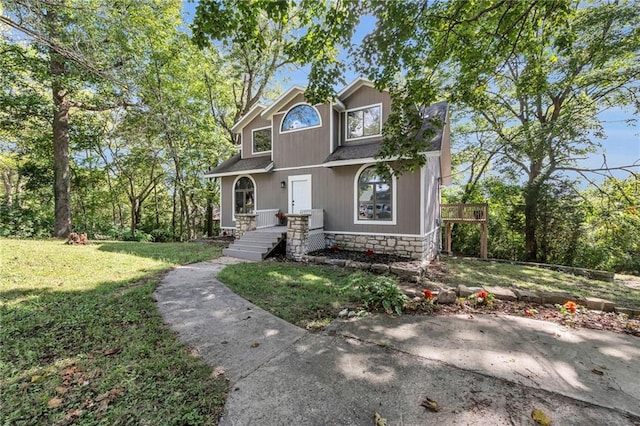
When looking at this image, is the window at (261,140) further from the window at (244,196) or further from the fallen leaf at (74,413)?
the fallen leaf at (74,413)

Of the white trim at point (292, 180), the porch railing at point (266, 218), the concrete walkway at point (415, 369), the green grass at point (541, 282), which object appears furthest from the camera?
the porch railing at point (266, 218)

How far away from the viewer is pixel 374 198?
346 inches

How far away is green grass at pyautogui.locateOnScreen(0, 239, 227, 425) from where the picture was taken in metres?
1.93

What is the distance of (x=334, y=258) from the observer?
7902 mm

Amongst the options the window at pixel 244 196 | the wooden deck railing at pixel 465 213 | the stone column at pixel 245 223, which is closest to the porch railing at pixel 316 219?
the stone column at pixel 245 223

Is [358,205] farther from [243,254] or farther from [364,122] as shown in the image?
[243,254]

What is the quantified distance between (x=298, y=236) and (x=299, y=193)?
2.38m

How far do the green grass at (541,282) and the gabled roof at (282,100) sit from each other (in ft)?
27.4

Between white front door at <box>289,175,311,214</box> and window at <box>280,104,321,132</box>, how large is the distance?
2.01 metres

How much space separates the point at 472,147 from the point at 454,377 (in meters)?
15.5

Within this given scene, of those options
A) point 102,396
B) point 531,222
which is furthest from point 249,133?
point 531,222

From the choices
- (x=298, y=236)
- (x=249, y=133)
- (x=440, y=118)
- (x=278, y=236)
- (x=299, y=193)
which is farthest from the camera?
(x=249, y=133)

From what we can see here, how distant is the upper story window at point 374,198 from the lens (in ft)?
28.0

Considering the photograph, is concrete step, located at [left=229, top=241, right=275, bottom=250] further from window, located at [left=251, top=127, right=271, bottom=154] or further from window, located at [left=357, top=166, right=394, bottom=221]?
window, located at [left=251, top=127, right=271, bottom=154]
